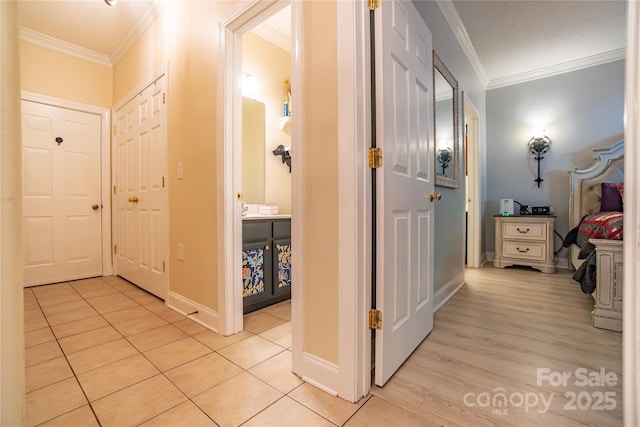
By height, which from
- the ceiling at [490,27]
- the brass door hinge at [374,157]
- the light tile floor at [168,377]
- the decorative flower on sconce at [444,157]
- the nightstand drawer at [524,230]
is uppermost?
the ceiling at [490,27]

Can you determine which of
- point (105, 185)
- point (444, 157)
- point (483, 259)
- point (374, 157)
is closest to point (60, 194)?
point (105, 185)

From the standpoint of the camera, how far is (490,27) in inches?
118

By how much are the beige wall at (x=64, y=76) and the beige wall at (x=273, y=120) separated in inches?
85.5

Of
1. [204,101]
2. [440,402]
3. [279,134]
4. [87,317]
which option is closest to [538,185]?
[279,134]

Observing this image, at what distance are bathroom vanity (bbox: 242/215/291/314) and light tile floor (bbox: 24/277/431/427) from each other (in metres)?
0.20

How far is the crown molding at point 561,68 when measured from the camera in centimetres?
348

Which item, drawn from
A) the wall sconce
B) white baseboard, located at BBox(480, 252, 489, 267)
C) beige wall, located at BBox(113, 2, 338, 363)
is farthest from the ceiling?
white baseboard, located at BBox(480, 252, 489, 267)

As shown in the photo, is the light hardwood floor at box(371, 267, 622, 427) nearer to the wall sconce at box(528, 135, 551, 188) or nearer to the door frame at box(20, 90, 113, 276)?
the wall sconce at box(528, 135, 551, 188)

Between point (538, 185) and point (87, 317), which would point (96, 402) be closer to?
point (87, 317)

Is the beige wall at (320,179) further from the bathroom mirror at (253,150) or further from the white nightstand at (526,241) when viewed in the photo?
the white nightstand at (526,241)

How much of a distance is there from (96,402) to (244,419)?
684 millimetres

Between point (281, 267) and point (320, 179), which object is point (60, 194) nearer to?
point (281, 267)

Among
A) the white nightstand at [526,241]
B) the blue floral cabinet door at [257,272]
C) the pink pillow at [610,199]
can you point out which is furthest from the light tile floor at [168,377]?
the pink pillow at [610,199]

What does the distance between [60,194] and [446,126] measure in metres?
4.29
